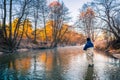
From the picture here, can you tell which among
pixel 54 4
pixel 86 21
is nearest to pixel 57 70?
pixel 86 21

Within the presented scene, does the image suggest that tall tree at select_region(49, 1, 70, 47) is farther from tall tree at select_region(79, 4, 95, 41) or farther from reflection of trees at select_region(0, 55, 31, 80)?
reflection of trees at select_region(0, 55, 31, 80)

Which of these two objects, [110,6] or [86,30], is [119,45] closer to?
[110,6]

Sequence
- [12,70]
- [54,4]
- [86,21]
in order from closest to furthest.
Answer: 1. [12,70]
2. [86,21]
3. [54,4]

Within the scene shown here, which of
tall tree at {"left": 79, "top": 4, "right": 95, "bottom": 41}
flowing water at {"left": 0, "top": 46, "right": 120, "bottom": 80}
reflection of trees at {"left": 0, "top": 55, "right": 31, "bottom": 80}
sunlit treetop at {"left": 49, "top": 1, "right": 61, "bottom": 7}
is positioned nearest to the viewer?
flowing water at {"left": 0, "top": 46, "right": 120, "bottom": 80}

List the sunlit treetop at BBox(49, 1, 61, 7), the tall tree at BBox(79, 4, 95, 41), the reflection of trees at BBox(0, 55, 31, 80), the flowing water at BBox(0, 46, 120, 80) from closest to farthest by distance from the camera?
the flowing water at BBox(0, 46, 120, 80) < the reflection of trees at BBox(0, 55, 31, 80) < the tall tree at BBox(79, 4, 95, 41) < the sunlit treetop at BBox(49, 1, 61, 7)

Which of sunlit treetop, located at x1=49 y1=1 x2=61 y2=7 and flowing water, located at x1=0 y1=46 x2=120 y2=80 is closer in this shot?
flowing water, located at x1=0 y1=46 x2=120 y2=80

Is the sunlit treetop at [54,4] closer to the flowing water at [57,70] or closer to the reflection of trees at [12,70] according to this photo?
the flowing water at [57,70]

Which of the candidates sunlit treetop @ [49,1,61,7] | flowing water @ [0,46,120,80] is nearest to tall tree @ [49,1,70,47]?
sunlit treetop @ [49,1,61,7]

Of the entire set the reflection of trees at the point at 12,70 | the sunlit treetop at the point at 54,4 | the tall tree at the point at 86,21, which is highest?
the sunlit treetop at the point at 54,4

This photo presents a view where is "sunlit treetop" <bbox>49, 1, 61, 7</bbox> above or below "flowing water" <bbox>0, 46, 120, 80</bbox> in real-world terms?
above

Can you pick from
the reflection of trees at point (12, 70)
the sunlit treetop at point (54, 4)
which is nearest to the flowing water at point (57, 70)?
the reflection of trees at point (12, 70)

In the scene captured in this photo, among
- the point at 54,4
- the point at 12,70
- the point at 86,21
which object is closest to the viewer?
the point at 12,70

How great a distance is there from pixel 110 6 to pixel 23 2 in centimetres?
1583

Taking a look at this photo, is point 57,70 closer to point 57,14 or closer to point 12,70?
point 12,70
